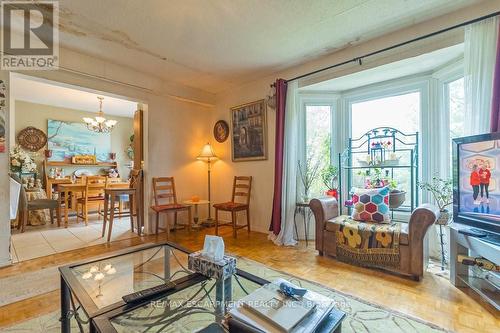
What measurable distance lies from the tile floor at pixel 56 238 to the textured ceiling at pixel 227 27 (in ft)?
7.96

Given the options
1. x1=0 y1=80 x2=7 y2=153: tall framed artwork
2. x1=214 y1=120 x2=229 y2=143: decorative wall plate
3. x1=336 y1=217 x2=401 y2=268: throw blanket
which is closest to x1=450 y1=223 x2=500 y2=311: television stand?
x1=336 y1=217 x2=401 y2=268: throw blanket

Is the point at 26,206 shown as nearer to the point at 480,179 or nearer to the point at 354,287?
Result: the point at 354,287

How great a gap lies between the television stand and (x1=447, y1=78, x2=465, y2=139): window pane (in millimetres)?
1071

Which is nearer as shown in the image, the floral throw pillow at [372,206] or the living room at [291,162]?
→ the living room at [291,162]

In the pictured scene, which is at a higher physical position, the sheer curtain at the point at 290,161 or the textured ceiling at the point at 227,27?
the textured ceiling at the point at 227,27

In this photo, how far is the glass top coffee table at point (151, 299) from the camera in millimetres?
986

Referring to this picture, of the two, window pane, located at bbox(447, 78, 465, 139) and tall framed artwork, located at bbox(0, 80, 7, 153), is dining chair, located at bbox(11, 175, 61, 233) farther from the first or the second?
window pane, located at bbox(447, 78, 465, 139)

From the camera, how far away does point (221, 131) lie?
4.21m

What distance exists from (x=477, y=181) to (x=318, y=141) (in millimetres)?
1853

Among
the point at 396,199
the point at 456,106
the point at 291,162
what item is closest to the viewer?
the point at 456,106

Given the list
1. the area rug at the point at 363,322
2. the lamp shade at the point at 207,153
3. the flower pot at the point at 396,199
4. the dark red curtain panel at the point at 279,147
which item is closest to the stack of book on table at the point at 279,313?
the area rug at the point at 363,322

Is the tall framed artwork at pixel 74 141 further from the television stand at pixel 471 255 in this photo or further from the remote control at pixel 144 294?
the television stand at pixel 471 255

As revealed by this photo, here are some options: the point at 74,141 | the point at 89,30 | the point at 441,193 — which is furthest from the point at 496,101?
the point at 74,141

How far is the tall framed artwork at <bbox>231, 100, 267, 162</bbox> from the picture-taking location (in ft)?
11.8
